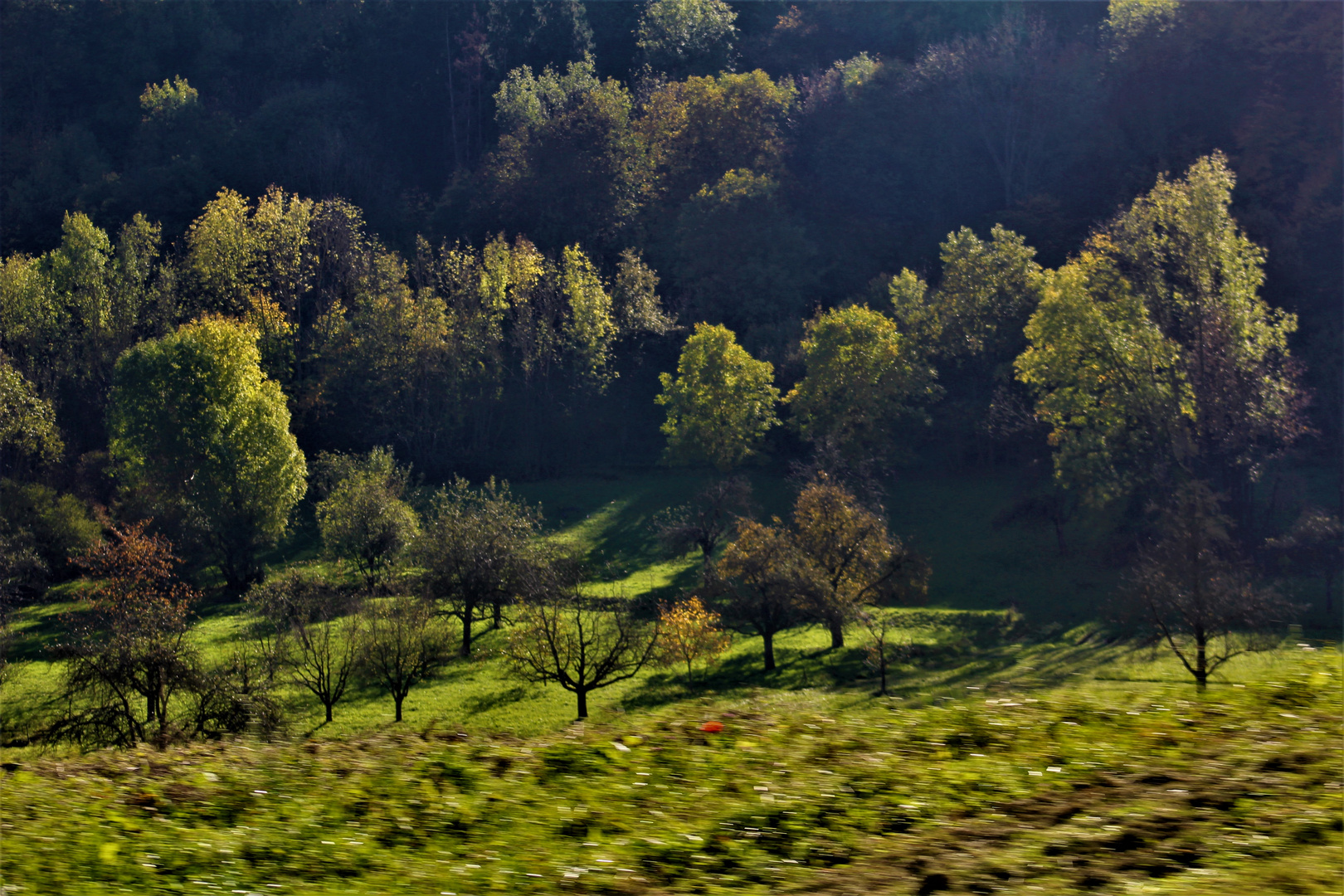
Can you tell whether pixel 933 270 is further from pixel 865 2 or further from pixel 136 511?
pixel 136 511

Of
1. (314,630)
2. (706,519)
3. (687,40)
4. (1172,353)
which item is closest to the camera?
(314,630)

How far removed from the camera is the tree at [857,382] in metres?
57.2

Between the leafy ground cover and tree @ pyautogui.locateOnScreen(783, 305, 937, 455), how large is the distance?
4687cm

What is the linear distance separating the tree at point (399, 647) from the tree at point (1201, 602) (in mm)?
23664

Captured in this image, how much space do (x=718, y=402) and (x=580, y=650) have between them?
2717 cm

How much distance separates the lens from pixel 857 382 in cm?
5747

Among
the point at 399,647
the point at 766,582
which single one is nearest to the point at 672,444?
the point at 766,582

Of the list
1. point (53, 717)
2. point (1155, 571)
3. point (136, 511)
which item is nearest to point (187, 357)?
point (136, 511)

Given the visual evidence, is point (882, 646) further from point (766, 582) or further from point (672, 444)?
point (672, 444)

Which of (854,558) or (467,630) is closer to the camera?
(467,630)

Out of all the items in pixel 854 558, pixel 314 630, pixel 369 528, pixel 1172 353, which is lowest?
pixel 314 630

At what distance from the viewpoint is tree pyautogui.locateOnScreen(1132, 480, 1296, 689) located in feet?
94.7

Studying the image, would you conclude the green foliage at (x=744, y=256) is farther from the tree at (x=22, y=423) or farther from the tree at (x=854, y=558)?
the tree at (x=22, y=423)

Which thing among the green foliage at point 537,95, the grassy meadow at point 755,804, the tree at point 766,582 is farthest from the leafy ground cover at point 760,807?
the green foliage at point 537,95
